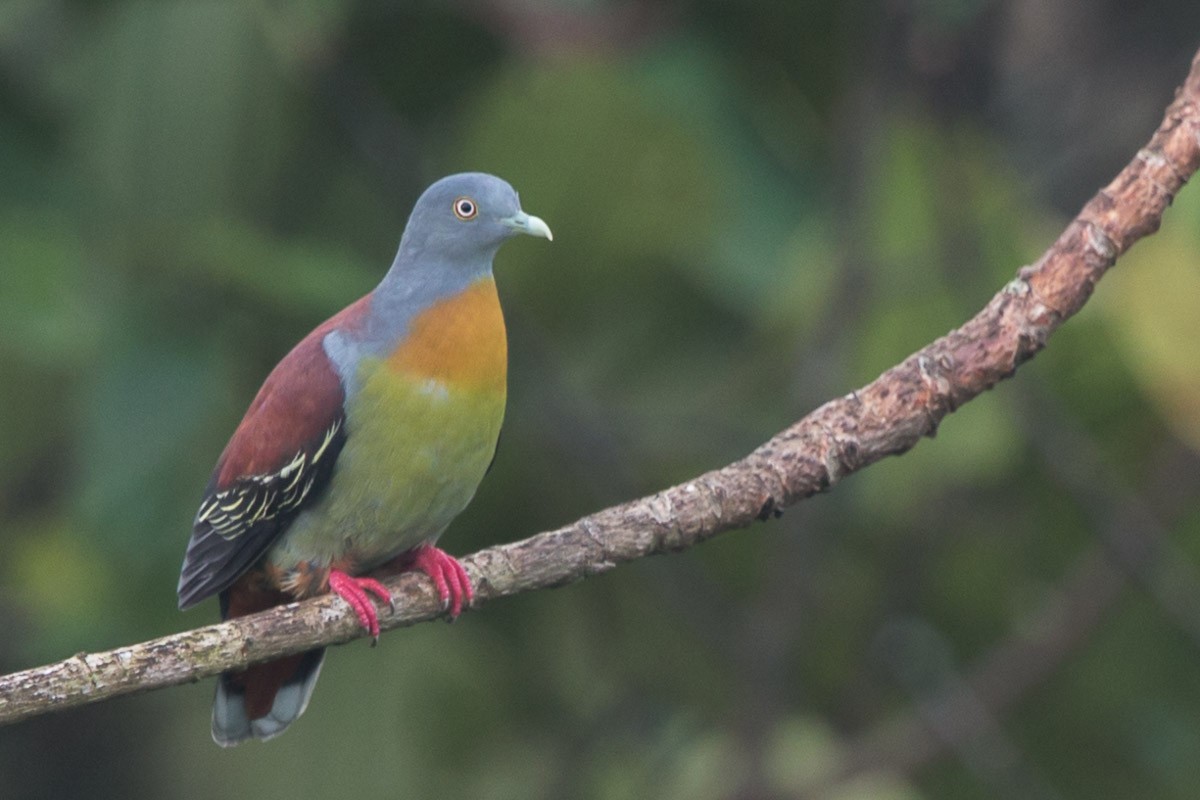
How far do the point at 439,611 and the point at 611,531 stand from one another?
438 millimetres

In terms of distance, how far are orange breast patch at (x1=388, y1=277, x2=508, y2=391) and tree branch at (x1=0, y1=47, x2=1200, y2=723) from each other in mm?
494

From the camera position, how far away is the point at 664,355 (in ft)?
20.5

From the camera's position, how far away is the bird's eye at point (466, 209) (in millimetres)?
3938

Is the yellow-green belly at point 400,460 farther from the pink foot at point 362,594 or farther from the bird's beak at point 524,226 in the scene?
the bird's beak at point 524,226

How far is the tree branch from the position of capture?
333 cm

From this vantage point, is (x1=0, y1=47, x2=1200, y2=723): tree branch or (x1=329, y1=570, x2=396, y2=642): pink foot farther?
(x1=329, y1=570, x2=396, y2=642): pink foot

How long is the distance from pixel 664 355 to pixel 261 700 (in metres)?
2.36

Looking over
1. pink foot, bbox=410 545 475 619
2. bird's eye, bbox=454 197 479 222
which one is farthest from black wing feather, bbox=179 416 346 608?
bird's eye, bbox=454 197 479 222

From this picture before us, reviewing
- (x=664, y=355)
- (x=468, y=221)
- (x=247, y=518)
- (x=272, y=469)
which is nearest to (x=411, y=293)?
(x=468, y=221)

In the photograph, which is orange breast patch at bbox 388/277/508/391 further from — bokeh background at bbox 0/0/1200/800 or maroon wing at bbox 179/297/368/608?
bokeh background at bbox 0/0/1200/800

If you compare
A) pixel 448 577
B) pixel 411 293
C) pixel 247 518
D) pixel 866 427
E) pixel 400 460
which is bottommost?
pixel 866 427

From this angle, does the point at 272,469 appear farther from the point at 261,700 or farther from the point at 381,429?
the point at 261,700

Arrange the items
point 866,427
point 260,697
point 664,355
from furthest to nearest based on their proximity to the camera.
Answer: point 664,355 < point 260,697 < point 866,427

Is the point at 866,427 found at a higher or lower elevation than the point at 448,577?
lower
